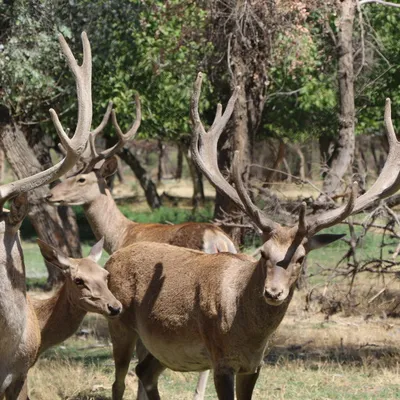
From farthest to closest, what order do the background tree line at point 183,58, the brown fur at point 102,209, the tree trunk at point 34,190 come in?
the tree trunk at point 34,190
the background tree line at point 183,58
the brown fur at point 102,209

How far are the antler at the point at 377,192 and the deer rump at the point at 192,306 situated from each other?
1.72 feet

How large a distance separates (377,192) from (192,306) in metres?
1.47

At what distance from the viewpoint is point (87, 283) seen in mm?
6695

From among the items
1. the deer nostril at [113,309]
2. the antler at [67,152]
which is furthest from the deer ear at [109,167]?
the antler at [67,152]

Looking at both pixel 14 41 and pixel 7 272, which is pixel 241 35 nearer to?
pixel 14 41

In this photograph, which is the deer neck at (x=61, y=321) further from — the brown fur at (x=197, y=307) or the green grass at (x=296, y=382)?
the green grass at (x=296, y=382)

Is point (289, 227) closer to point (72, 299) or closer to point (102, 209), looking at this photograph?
point (72, 299)

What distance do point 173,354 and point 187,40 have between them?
24.5 ft

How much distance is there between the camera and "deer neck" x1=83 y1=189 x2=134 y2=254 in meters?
10.2

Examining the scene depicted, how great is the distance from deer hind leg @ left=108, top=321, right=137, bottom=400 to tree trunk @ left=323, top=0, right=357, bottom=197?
5204mm

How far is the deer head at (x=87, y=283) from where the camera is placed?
657 cm

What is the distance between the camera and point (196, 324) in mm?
6355

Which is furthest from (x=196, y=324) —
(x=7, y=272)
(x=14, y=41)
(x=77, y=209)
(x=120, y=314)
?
(x=77, y=209)

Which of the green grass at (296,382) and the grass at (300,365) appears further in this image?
the grass at (300,365)
